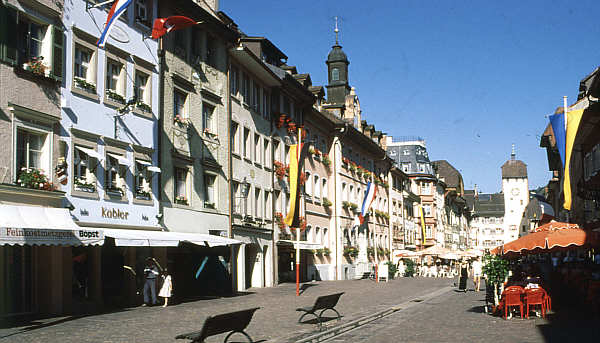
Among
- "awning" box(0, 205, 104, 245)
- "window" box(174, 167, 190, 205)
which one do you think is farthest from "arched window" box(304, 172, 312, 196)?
"awning" box(0, 205, 104, 245)

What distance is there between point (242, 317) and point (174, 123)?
58.1 feet

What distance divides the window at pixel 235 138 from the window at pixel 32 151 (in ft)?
47.3

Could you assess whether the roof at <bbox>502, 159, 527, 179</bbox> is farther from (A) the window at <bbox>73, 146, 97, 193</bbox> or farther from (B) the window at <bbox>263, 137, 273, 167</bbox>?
(A) the window at <bbox>73, 146, 97, 193</bbox>

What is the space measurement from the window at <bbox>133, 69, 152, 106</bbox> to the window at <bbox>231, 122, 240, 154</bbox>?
8700mm

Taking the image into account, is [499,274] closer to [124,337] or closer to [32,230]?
[124,337]

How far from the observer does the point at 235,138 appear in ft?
119

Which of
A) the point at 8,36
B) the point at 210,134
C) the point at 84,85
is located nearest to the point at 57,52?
the point at 84,85

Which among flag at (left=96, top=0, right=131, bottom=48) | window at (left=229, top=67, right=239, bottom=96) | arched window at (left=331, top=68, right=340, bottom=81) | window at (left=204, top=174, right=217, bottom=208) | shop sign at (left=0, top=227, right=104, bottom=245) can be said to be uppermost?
arched window at (left=331, top=68, right=340, bottom=81)

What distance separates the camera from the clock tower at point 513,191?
175 m

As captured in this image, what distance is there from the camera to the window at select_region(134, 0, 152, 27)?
88.4 ft

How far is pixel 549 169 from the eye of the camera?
83312 millimetres

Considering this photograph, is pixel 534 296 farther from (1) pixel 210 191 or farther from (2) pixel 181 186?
(1) pixel 210 191

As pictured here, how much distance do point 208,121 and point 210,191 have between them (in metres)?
3.10

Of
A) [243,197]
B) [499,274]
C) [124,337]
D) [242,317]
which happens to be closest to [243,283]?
[243,197]
